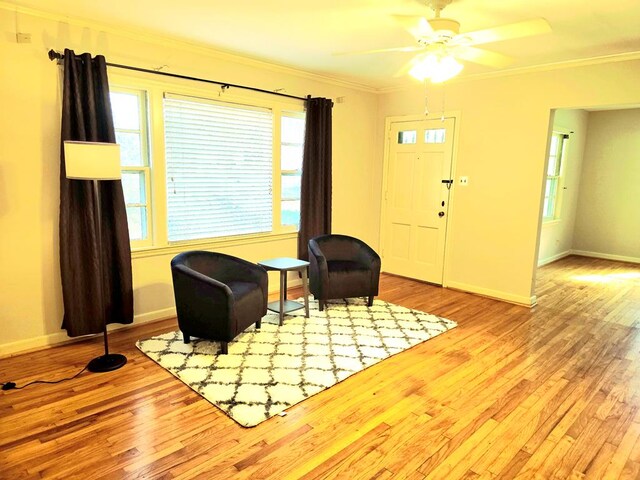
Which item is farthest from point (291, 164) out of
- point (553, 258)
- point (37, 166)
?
point (553, 258)

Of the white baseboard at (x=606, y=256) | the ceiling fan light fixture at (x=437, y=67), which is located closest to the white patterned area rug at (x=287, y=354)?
the ceiling fan light fixture at (x=437, y=67)

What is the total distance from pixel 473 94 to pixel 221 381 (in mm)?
4201

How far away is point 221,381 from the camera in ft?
9.52

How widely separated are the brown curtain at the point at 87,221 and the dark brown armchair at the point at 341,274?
5.80ft

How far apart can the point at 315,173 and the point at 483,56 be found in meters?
2.50

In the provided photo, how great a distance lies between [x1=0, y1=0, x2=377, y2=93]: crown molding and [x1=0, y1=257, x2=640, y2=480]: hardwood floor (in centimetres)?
254

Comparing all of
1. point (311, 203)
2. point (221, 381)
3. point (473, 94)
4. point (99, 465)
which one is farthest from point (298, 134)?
point (99, 465)

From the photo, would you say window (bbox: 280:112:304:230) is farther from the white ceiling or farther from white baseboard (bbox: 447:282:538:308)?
white baseboard (bbox: 447:282:538:308)

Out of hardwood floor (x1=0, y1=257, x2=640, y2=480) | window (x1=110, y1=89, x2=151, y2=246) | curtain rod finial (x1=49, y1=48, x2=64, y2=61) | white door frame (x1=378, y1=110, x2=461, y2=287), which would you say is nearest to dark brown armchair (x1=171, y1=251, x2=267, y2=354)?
hardwood floor (x1=0, y1=257, x2=640, y2=480)

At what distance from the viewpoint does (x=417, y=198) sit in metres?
5.69

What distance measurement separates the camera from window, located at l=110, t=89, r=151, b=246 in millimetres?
3680

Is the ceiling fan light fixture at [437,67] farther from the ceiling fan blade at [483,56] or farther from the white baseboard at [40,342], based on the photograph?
the white baseboard at [40,342]

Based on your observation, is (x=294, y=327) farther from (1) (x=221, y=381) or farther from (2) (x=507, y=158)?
(2) (x=507, y=158)

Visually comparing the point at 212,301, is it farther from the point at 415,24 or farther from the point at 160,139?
the point at 415,24
